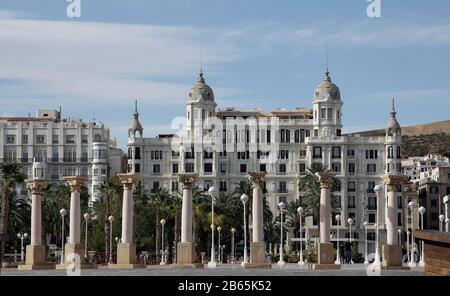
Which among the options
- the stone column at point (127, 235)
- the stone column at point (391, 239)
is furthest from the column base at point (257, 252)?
the stone column at point (127, 235)

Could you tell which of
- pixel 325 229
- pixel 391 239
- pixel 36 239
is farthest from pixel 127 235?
pixel 391 239

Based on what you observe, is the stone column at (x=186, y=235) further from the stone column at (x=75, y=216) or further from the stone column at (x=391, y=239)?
the stone column at (x=391, y=239)

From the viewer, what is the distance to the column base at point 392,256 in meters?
60.1

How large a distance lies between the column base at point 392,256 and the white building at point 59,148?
92874mm

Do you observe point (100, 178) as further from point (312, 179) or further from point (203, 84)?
point (312, 179)

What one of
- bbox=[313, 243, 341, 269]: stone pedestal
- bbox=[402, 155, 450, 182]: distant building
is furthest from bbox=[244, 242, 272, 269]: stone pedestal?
bbox=[402, 155, 450, 182]: distant building

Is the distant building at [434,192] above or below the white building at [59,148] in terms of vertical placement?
below

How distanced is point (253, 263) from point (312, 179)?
73907 mm

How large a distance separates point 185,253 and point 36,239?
935 cm

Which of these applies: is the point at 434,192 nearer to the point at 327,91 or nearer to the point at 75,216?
the point at 327,91

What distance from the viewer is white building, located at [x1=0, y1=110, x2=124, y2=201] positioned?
152m

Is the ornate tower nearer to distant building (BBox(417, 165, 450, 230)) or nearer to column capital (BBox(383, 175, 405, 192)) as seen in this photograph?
distant building (BBox(417, 165, 450, 230))

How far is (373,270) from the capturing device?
55906 mm
